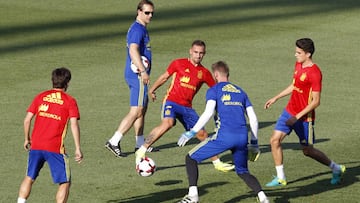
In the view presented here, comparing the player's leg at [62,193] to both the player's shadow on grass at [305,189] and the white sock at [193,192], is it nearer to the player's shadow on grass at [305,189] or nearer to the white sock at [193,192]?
the white sock at [193,192]

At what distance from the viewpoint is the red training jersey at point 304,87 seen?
49.1 ft

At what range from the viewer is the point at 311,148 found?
15188 mm

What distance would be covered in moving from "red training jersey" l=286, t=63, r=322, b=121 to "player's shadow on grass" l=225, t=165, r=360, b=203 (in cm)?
103

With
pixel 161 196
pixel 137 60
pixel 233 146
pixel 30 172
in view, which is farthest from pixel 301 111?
pixel 30 172

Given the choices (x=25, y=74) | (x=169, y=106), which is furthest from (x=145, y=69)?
(x=25, y=74)

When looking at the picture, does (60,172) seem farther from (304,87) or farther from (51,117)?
(304,87)

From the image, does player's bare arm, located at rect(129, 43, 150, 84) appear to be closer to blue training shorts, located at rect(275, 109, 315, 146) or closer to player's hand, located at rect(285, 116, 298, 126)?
blue training shorts, located at rect(275, 109, 315, 146)

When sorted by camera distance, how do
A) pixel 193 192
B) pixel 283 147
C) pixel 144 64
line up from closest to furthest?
pixel 193 192 < pixel 144 64 < pixel 283 147

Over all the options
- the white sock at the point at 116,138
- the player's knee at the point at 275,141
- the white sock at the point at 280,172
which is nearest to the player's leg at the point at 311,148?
the player's knee at the point at 275,141

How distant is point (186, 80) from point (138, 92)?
1258mm

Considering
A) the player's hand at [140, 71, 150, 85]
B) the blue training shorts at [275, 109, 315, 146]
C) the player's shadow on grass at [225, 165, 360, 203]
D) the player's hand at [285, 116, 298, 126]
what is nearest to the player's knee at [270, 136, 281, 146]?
the blue training shorts at [275, 109, 315, 146]

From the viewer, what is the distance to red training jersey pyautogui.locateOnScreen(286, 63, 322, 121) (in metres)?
15.0

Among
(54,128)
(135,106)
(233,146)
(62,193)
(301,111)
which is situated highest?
(135,106)

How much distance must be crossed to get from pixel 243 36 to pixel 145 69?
1223cm
